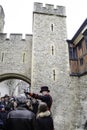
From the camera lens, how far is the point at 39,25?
11.9m

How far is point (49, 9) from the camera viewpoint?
12539 mm

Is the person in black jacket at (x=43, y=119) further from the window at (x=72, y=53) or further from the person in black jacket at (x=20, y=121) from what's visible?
the window at (x=72, y=53)

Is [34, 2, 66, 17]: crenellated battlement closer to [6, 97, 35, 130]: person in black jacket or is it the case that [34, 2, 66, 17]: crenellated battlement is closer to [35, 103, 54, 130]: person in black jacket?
[35, 103, 54, 130]: person in black jacket

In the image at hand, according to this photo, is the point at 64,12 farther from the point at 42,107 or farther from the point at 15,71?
the point at 42,107

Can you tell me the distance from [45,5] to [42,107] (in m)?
11.0

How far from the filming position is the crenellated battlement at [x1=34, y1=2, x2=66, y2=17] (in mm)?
12371

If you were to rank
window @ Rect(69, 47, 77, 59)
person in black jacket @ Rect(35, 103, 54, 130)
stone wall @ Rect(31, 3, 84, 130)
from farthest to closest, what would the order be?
window @ Rect(69, 47, 77, 59) → stone wall @ Rect(31, 3, 84, 130) → person in black jacket @ Rect(35, 103, 54, 130)

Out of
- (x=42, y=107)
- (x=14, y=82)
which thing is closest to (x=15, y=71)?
(x=42, y=107)

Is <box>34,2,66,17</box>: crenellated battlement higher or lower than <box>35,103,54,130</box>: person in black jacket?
higher

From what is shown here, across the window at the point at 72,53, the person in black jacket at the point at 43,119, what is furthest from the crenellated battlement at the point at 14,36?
the person in black jacket at the point at 43,119

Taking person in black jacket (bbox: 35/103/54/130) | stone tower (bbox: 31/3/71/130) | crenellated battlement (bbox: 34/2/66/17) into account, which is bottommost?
person in black jacket (bbox: 35/103/54/130)

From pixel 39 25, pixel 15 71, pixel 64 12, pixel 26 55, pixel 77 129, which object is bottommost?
pixel 77 129

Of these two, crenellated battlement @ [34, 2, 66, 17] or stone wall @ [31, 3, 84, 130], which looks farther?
crenellated battlement @ [34, 2, 66, 17]

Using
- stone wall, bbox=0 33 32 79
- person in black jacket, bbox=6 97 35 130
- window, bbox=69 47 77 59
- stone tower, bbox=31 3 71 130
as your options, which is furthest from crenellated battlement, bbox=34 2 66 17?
person in black jacket, bbox=6 97 35 130
